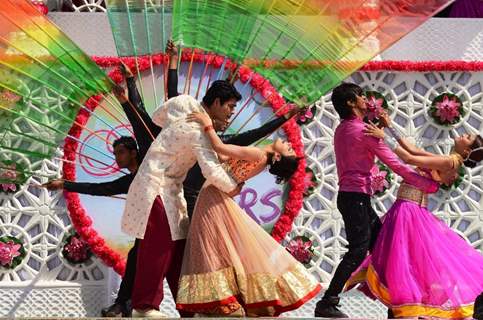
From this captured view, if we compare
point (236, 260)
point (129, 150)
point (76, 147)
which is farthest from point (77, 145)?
point (236, 260)

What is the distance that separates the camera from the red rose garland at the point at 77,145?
8.65 metres

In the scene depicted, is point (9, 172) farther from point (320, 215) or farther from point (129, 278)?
point (320, 215)

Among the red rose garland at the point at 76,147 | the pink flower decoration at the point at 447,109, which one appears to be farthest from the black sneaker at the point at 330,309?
the pink flower decoration at the point at 447,109

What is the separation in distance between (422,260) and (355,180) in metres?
0.69

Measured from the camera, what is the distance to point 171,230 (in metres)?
6.38

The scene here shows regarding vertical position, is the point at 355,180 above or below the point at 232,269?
above

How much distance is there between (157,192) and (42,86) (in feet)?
3.75

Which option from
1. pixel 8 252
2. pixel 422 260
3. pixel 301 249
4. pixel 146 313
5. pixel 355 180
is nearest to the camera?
pixel 146 313

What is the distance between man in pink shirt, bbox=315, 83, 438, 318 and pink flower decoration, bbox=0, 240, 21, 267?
2.50m

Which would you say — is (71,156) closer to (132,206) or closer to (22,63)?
(22,63)

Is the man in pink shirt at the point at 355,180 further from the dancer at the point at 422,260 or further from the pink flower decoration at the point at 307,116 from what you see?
the pink flower decoration at the point at 307,116

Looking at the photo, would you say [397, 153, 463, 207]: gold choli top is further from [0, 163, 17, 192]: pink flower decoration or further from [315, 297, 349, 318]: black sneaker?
[0, 163, 17, 192]: pink flower decoration

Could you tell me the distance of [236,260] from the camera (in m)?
6.20

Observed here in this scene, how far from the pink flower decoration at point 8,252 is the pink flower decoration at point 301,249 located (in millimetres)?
1931
